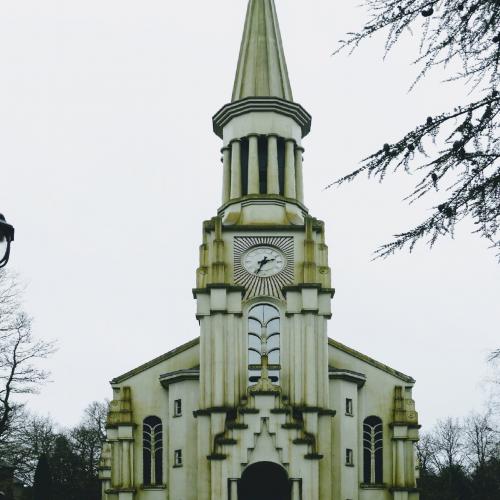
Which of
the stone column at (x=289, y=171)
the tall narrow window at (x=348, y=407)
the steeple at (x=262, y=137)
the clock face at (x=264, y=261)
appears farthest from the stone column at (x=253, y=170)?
the tall narrow window at (x=348, y=407)

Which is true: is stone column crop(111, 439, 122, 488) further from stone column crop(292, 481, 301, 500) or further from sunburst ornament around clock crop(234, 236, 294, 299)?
sunburst ornament around clock crop(234, 236, 294, 299)

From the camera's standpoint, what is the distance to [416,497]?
4578 centimetres

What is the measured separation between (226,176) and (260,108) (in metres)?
3.71

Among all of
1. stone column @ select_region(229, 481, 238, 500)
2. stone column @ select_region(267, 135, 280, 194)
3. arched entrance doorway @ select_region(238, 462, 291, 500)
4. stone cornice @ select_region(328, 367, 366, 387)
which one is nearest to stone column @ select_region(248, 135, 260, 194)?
stone column @ select_region(267, 135, 280, 194)

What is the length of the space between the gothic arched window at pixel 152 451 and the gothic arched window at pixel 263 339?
5980mm

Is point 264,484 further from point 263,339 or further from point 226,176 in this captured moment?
point 226,176

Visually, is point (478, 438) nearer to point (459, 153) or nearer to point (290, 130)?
point (290, 130)

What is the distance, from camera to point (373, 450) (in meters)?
46.9

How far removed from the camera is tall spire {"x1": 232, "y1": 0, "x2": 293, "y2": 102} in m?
50.9

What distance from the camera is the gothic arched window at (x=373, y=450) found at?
152 feet

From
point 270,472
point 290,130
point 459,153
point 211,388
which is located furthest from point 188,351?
point 459,153

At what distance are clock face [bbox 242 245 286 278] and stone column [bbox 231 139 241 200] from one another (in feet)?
10.2

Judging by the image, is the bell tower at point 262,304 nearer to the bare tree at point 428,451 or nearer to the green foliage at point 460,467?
the green foliage at point 460,467

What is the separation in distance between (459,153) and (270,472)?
35172 mm
